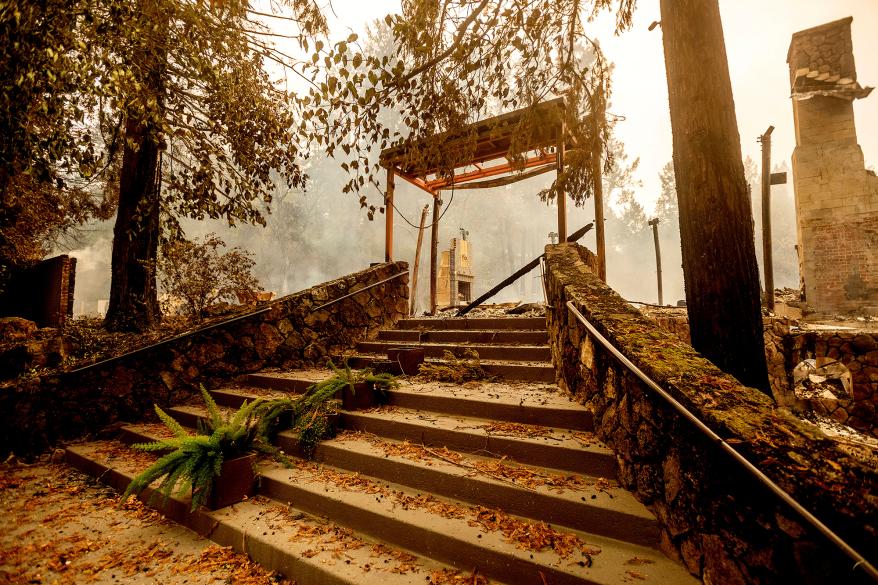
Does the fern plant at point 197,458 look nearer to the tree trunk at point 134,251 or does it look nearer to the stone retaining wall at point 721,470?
the stone retaining wall at point 721,470

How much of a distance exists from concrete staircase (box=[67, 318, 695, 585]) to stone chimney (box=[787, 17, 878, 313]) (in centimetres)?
1079

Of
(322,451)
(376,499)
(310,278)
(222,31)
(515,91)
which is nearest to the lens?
(376,499)

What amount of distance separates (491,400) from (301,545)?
190 cm

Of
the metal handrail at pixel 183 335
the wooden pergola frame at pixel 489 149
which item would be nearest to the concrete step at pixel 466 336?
the metal handrail at pixel 183 335

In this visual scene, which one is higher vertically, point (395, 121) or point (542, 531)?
point (395, 121)

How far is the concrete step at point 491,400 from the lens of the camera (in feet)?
10.3

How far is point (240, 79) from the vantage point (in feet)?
18.7

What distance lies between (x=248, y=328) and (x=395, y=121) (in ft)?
135

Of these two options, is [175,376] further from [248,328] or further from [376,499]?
[376,499]

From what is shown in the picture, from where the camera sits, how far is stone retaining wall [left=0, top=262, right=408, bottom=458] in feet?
14.1

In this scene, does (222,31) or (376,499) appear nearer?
(376,499)

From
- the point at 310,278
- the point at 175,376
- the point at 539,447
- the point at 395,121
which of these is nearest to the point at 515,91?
the point at 539,447

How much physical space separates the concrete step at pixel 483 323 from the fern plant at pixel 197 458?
341cm

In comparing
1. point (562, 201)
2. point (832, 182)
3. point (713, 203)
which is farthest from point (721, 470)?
point (832, 182)
